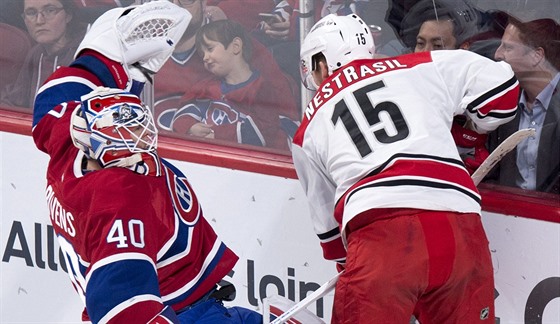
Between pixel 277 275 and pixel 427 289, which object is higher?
pixel 427 289

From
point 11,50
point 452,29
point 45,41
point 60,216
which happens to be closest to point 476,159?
point 452,29

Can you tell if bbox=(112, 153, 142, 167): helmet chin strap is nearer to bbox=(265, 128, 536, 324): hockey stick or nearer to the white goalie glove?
bbox=(265, 128, 536, 324): hockey stick

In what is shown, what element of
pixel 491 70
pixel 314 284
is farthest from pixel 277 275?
pixel 491 70

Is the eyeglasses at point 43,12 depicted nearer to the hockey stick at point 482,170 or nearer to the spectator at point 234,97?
the spectator at point 234,97

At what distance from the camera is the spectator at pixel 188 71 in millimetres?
3857

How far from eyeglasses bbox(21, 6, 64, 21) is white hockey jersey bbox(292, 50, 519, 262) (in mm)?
1512

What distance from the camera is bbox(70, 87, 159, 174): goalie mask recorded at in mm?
3014

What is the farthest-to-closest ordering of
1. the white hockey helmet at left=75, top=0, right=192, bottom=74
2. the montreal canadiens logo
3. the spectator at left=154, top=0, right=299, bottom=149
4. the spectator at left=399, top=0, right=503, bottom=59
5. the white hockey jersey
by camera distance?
the spectator at left=154, top=0, right=299, bottom=149 → the white hockey helmet at left=75, top=0, right=192, bottom=74 → the spectator at left=399, top=0, right=503, bottom=59 → the montreal canadiens logo → the white hockey jersey

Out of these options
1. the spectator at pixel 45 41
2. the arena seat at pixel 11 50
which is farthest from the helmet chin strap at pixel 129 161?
the arena seat at pixel 11 50

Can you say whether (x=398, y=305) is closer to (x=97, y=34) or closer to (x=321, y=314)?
(x=321, y=314)

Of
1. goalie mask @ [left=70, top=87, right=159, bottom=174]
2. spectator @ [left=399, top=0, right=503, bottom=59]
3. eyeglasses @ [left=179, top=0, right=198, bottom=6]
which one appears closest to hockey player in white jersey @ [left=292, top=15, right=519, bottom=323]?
spectator @ [left=399, top=0, right=503, bottom=59]

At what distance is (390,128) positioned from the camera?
3.02 metres

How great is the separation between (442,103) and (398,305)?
498 mm

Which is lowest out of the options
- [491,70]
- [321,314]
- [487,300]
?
[321,314]
